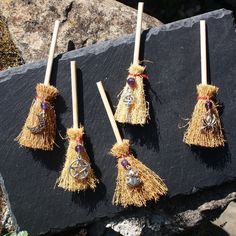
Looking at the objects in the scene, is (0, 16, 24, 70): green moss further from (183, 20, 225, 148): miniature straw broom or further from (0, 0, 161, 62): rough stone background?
(183, 20, 225, 148): miniature straw broom

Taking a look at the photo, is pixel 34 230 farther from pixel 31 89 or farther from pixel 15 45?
pixel 15 45

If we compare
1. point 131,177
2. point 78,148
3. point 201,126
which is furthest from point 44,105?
point 201,126

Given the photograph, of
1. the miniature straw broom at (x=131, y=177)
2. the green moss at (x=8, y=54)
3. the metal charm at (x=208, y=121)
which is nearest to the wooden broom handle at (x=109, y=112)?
the miniature straw broom at (x=131, y=177)

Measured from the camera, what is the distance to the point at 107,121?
2.82 metres

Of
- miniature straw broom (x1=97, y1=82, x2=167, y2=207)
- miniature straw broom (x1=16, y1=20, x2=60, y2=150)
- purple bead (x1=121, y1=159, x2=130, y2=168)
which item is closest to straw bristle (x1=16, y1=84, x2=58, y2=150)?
Answer: miniature straw broom (x1=16, y1=20, x2=60, y2=150)

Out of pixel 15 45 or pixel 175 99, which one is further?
pixel 15 45

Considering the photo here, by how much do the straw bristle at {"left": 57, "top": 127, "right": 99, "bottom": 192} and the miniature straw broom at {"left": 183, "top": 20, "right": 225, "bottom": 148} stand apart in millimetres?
463

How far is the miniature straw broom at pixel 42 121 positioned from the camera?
2730mm

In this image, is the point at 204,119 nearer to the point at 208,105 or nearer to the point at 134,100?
the point at 208,105

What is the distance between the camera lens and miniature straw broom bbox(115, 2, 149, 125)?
270cm

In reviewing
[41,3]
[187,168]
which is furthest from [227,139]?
[41,3]

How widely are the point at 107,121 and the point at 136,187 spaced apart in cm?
34

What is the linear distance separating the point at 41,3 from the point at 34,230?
116 centimetres

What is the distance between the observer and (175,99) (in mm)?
2801
